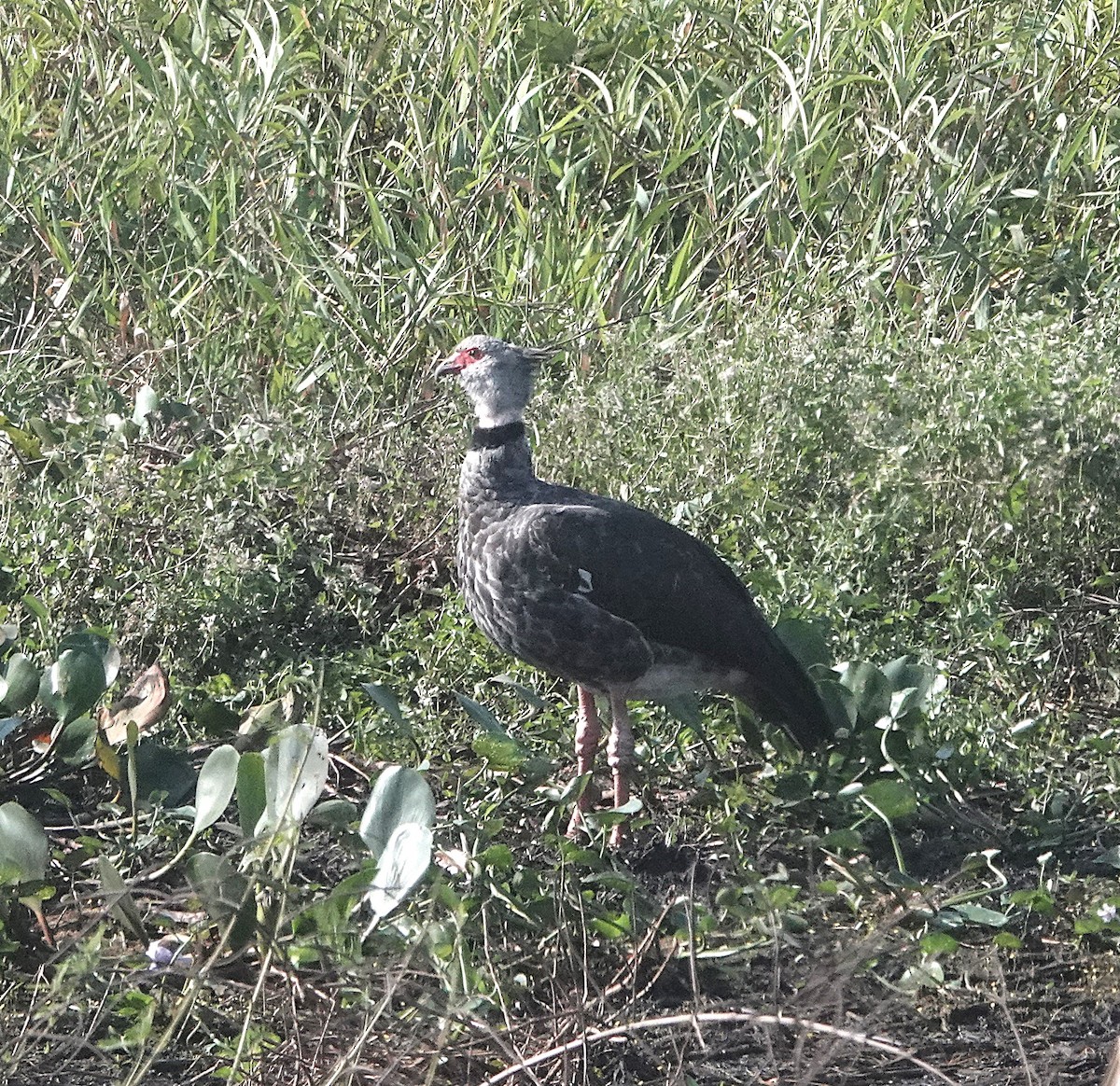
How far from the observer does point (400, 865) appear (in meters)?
2.74

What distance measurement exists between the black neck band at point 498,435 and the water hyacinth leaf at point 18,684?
1115mm

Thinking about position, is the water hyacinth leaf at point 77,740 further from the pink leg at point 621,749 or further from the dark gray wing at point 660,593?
the pink leg at point 621,749

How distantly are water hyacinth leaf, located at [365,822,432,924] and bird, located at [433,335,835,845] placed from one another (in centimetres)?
79

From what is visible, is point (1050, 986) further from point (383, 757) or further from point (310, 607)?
point (310, 607)

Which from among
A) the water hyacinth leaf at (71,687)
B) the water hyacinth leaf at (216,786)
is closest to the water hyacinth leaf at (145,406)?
the water hyacinth leaf at (71,687)

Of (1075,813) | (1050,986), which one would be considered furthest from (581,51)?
(1050,986)

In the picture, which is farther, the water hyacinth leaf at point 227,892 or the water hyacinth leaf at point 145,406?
the water hyacinth leaf at point 145,406

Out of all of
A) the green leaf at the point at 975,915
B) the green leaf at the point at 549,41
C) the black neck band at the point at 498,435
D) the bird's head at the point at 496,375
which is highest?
the green leaf at the point at 549,41

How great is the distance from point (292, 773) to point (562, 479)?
189 centimetres

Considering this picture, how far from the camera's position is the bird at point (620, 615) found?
3555 millimetres

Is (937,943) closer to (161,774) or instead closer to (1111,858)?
(1111,858)

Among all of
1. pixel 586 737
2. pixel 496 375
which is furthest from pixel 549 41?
pixel 586 737

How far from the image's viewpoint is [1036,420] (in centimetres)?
427

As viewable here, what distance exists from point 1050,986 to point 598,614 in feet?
3.85
